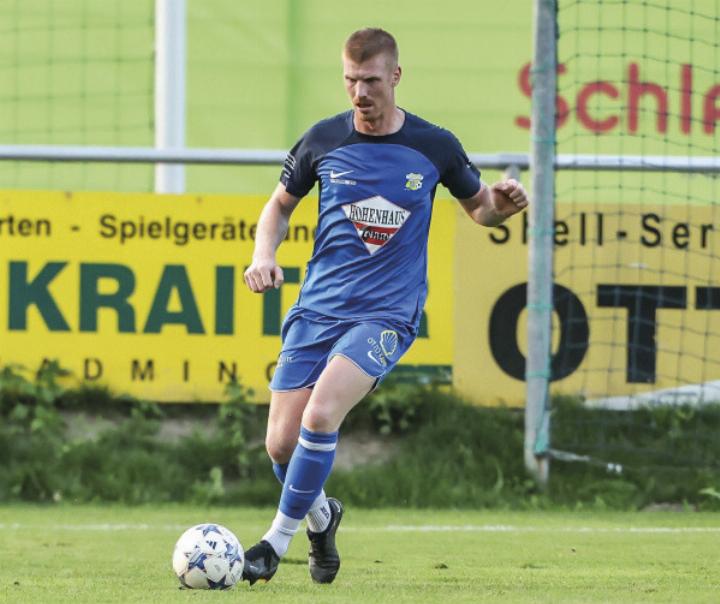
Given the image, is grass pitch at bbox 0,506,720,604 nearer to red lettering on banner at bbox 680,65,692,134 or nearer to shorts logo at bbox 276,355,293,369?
shorts logo at bbox 276,355,293,369

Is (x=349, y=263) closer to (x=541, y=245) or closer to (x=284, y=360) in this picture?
(x=284, y=360)

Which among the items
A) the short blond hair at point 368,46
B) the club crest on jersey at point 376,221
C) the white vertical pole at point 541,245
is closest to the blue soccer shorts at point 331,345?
the club crest on jersey at point 376,221

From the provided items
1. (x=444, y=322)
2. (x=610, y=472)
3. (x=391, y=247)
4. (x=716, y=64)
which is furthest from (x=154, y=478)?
(x=716, y=64)

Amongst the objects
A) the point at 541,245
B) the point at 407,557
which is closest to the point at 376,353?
the point at 407,557

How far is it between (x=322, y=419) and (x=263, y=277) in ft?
1.78

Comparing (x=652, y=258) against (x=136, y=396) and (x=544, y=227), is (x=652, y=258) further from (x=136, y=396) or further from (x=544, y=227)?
(x=136, y=396)

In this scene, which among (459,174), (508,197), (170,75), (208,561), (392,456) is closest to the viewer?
(208,561)

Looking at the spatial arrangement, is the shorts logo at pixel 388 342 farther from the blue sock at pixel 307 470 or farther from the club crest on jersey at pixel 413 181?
the club crest on jersey at pixel 413 181

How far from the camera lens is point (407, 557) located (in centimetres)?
734

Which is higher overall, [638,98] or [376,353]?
[638,98]

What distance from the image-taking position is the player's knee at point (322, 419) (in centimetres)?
612

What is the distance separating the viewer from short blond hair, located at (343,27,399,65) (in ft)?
20.4

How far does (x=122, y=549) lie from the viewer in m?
7.61

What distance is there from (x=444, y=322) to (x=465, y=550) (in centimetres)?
270
